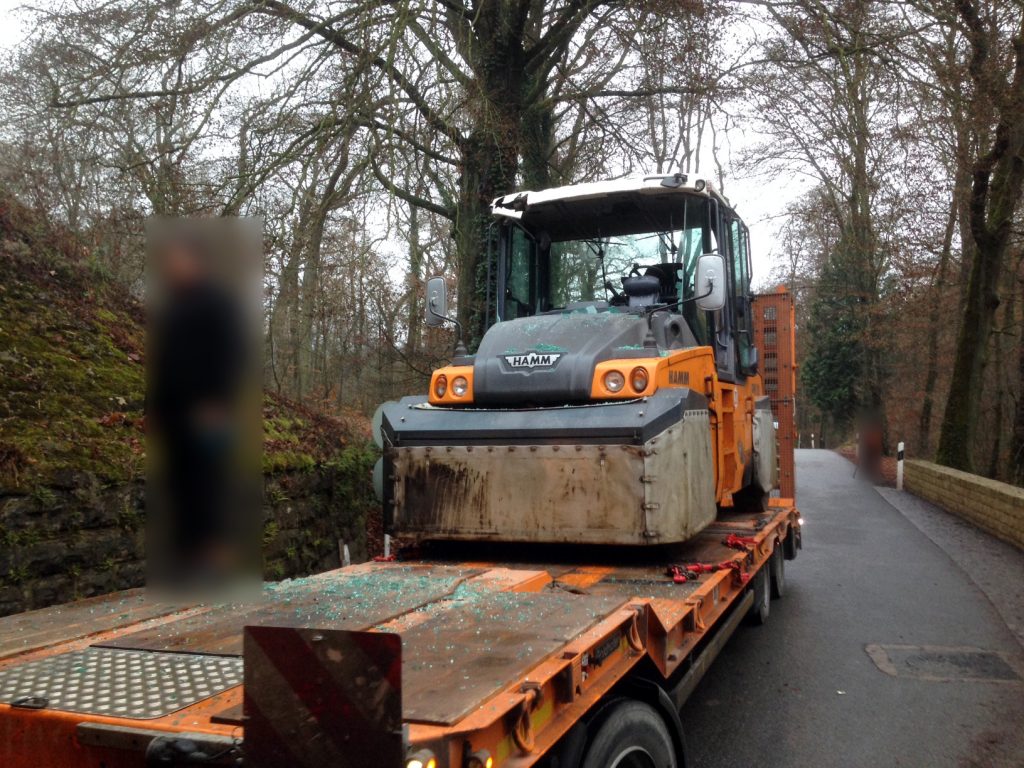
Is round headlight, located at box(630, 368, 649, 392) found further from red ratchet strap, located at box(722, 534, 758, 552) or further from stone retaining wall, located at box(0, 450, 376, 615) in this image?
stone retaining wall, located at box(0, 450, 376, 615)

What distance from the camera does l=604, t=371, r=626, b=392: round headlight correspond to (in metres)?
Result: 5.14

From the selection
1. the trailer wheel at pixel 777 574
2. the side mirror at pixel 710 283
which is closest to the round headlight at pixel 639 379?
the side mirror at pixel 710 283

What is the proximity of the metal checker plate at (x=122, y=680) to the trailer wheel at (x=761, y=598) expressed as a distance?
5.21 meters

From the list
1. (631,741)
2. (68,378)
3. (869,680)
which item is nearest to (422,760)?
(631,741)

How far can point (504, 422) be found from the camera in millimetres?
5223

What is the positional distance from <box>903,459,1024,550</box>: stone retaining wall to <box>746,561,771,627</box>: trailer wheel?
18.6 ft

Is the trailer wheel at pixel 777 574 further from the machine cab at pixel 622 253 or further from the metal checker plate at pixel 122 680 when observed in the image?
the metal checker plate at pixel 122 680

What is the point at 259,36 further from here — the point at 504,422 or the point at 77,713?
the point at 77,713

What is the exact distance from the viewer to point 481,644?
2998mm

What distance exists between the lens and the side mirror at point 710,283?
18.4 ft

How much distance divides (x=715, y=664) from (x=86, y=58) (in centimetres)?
818

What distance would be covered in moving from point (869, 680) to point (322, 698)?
5.24m

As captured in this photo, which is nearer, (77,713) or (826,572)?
(77,713)

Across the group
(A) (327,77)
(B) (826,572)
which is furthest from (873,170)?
(A) (327,77)
